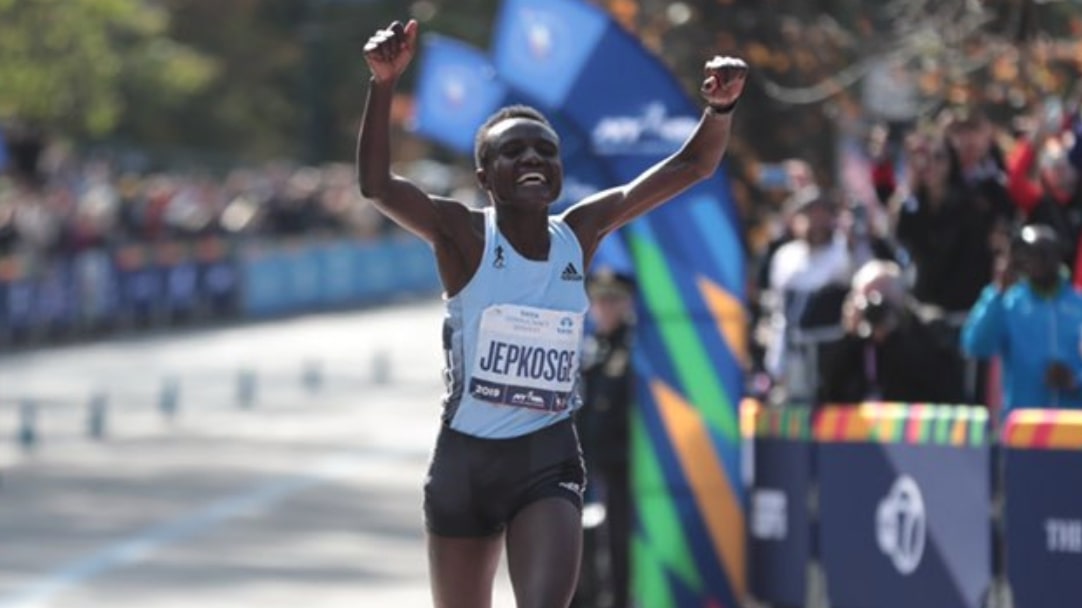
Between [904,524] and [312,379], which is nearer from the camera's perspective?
[904,524]

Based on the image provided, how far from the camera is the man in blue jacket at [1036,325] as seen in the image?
468 inches

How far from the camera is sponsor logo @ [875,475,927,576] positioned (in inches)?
493

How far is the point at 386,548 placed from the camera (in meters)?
18.1

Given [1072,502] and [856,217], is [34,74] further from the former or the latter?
[1072,502]

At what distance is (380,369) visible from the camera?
1289 inches

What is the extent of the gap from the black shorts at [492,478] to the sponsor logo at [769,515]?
5318 millimetres

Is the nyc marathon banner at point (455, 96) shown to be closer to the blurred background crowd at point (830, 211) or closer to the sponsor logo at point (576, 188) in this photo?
the blurred background crowd at point (830, 211)

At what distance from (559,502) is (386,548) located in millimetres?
9797

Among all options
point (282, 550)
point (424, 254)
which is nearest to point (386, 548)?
point (282, 550)

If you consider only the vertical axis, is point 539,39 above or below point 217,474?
above

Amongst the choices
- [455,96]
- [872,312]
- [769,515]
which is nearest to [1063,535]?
[872,312]

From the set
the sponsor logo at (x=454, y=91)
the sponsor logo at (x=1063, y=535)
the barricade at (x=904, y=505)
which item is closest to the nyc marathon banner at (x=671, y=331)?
the barricade at (x=904, y=505)

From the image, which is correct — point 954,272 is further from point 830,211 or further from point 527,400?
point 527,400

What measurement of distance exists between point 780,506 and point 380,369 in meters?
19.2
